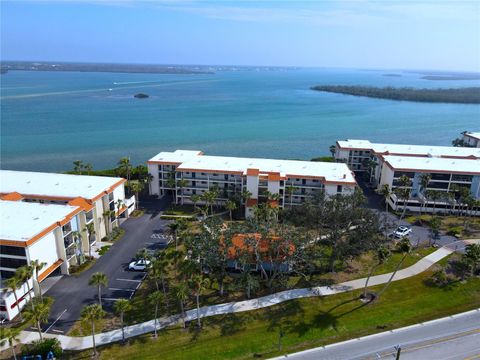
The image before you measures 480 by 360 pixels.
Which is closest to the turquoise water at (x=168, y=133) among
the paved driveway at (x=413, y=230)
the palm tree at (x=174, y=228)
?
the paved driveway at (x=413, y=230)

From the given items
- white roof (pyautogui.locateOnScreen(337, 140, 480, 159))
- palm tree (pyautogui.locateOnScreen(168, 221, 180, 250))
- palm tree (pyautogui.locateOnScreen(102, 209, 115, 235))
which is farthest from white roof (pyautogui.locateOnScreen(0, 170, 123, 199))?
white roof (pyautogui.locateOnScreen(337, 140, 480, 159))

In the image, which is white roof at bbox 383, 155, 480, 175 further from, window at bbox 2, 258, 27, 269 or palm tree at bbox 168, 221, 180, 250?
window at bbox 2, 258, 27, 269

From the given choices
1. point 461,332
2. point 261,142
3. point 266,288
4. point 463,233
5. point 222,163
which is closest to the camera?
point 461,332

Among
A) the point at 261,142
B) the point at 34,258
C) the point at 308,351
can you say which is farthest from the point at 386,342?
the point at 261,142

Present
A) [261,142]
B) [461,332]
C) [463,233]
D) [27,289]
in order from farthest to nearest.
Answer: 1. [261,142]
2. [463,233]
3. [27,289]
4. [461,332]

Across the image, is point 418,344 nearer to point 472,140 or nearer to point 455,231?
point 455,231

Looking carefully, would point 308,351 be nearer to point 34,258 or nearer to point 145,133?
point 34,258
